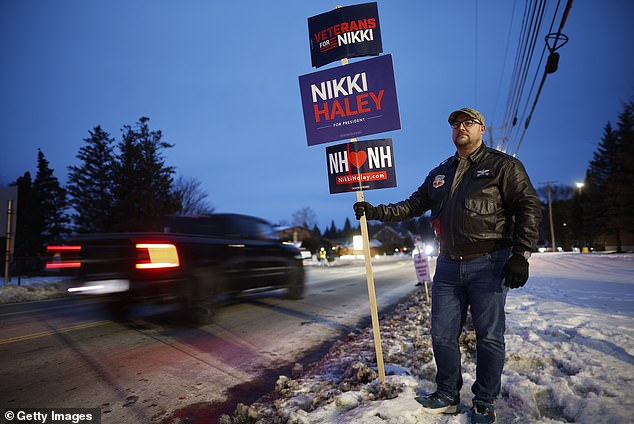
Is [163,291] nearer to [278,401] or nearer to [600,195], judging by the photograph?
[278,401]

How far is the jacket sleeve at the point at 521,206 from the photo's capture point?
2.31m

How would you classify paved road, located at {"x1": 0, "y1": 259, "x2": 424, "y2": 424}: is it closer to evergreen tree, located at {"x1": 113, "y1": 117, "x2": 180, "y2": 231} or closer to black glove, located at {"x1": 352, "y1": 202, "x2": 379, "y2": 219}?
black glove, located at {"x1": 352, "y1": 202, "x2": 379, "y2": 219}

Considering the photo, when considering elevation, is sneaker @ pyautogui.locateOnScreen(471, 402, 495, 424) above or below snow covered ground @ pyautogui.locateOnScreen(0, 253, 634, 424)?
above

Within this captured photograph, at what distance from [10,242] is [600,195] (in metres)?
48.4

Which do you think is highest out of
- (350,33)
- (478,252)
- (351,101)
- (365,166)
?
(350,33)

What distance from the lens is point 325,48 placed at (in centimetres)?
356

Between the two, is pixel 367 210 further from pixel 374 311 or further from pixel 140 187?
pixel 140 187

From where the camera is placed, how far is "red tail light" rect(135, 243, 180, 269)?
5.53 metres

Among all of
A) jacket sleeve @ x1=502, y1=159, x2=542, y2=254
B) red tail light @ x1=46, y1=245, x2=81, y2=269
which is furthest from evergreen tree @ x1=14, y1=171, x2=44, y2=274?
jacket sleeve @ x1=502, y1=159, x2=542, y2=254

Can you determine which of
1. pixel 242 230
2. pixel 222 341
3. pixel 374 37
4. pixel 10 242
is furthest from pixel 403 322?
pixel 10 242

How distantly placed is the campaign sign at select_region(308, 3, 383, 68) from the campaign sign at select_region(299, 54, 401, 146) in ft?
0.61

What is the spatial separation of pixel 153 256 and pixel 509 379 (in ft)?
16.5

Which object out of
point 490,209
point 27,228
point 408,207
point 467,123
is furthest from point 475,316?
point 27,228

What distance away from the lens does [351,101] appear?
3.35 m
